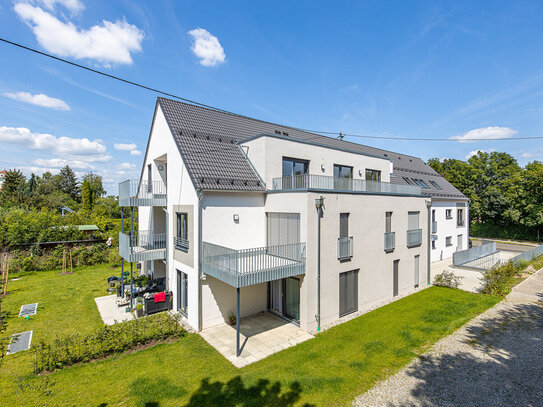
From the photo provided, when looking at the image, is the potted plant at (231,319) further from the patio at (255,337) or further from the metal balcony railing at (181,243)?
the metal balcony railing at (181,243)

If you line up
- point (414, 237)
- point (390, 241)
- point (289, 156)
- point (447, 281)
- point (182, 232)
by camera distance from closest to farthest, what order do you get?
1. point (182, 232)
2. point (289, 156)
3. point (390, 241)
4. point (414, 237)
5. point (447, 281)

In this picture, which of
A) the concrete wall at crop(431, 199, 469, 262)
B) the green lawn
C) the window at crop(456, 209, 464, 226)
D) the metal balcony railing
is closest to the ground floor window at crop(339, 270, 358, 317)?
the green lawn

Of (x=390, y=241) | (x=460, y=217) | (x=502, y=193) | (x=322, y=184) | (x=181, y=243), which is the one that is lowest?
(x=390, y=241)

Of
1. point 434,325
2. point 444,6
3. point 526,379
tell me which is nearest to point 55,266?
point 434,325

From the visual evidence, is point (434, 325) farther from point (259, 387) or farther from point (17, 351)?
point (17, 351)

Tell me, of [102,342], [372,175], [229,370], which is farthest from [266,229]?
[372,175]

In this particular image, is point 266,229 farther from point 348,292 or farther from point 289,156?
point 348,292

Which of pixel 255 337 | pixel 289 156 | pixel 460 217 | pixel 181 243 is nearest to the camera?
pixel 255 337
